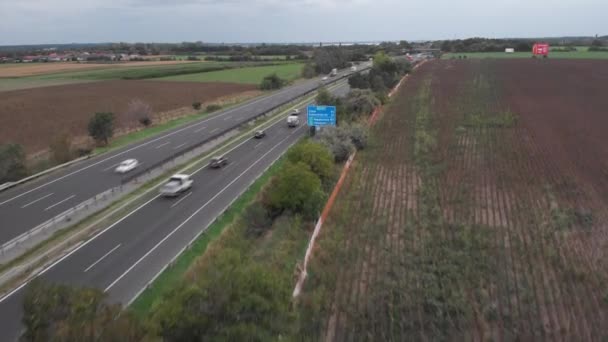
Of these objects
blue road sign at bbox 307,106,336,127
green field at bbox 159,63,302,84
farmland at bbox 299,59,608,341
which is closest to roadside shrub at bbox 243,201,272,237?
farmland at bbox 299,59,608,341

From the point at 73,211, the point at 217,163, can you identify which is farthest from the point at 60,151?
the point at 73,211

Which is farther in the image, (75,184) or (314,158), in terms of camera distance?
(75,184)

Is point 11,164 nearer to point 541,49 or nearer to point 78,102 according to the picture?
point 78,102

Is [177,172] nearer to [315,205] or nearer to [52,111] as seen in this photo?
[315,205]

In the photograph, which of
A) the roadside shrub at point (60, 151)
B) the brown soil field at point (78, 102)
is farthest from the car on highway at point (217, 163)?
the brown soil field at point (78, 102)

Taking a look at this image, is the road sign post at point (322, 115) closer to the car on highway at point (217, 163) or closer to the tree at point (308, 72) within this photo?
the car on highway at point (217, 163)
